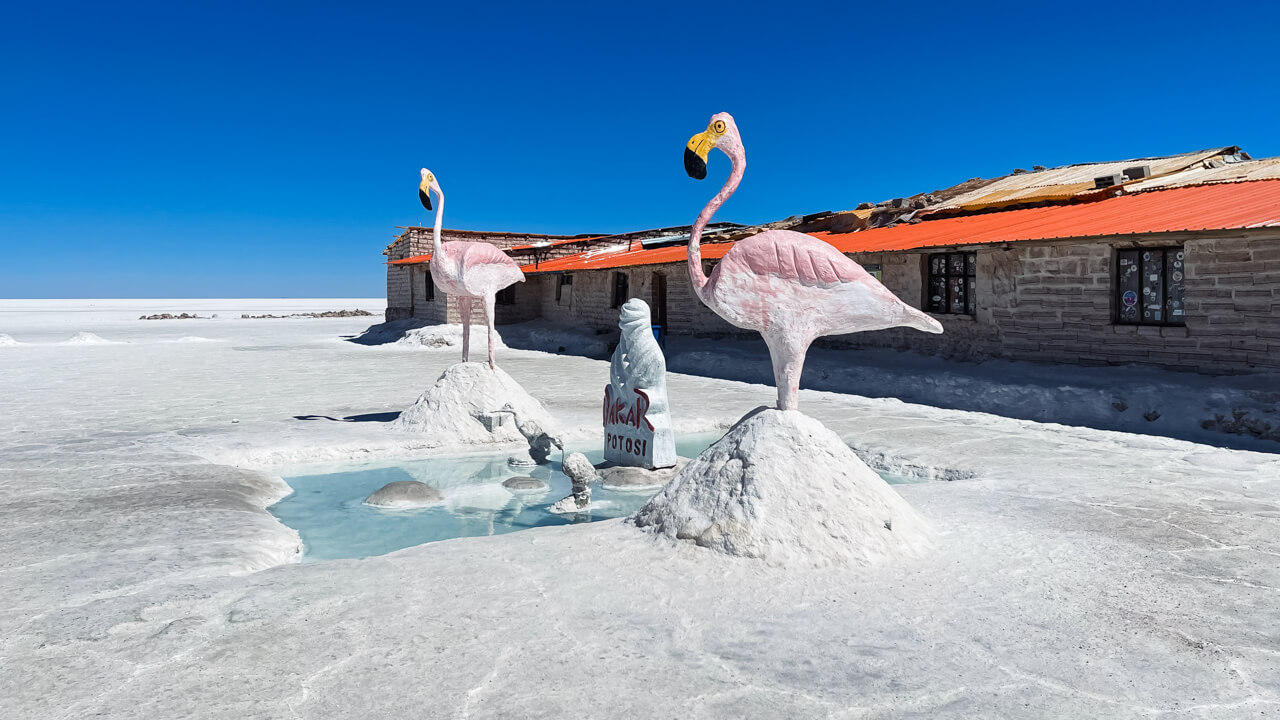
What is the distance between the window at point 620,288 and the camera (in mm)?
20983

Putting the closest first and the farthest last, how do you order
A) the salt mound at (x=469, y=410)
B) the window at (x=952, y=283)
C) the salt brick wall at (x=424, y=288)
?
the salt mound at (x=469, y=410) < the window at (x=952, y=283) < the salt brick wall at (x=424, y=288)

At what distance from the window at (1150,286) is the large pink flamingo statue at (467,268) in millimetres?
7977

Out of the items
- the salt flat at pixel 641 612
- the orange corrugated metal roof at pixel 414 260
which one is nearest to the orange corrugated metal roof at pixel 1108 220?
the salt flat at pixel 641 612

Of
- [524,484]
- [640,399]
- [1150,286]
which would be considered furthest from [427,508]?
[1150,286]

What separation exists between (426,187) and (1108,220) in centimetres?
938

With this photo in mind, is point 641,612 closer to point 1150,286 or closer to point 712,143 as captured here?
point 712,143

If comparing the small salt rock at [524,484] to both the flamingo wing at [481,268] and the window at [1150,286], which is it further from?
the window at [1150,286]

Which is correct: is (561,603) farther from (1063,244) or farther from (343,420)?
(1063,244)

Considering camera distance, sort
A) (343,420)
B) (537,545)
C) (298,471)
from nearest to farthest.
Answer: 1. (537,545)
2. (298,471)
3. (343,420)

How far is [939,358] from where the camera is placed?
12.4 meters

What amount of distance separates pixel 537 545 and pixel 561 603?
861 millimetres

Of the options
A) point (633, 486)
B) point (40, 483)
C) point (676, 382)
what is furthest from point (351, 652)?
point (676, 382)

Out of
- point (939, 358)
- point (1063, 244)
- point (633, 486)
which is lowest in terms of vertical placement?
point (633, 486)

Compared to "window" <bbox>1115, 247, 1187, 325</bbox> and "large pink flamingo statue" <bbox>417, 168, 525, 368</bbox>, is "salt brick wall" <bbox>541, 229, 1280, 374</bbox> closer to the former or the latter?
"window" <bbox>1115, 247, 1187, 325</bbox>
